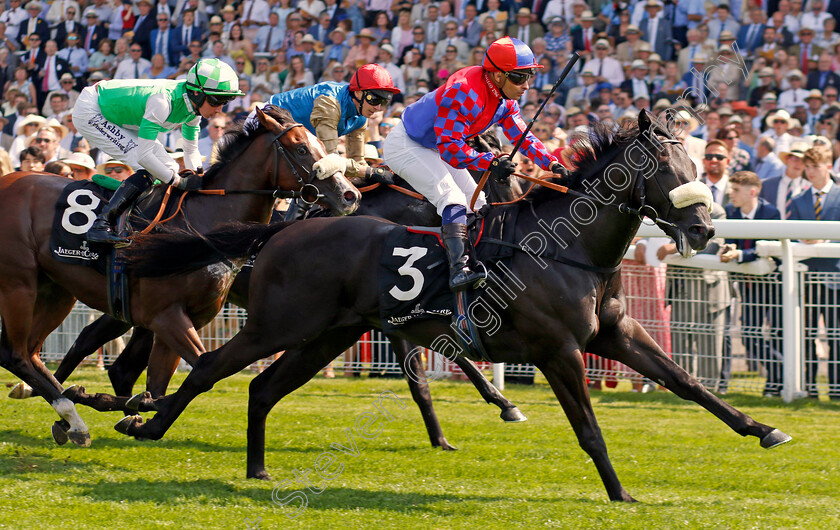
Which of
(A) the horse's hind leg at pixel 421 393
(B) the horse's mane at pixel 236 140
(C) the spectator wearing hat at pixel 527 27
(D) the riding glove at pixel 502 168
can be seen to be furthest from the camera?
(C) the spectator wearing hat at pixel 527 27

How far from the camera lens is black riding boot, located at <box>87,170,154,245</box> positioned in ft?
18.7

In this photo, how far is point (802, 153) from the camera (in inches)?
334

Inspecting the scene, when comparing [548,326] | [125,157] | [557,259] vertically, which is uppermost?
[125,157]

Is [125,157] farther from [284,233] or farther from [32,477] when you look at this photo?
[32,477]

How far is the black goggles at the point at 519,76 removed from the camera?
16.5ft

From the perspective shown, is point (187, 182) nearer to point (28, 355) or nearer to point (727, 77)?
point (28, 355)

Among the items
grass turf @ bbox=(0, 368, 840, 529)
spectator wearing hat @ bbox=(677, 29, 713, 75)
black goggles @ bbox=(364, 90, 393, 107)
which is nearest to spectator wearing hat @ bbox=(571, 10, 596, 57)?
spectator wearing hat @ bbox=(677, 29, 713, 75)

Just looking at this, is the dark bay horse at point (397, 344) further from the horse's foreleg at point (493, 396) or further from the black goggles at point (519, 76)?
the black goggles at point (519, 76)

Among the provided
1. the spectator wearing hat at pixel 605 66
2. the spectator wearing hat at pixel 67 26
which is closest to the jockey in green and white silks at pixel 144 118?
the spectator wearing hat at pixel 605 66

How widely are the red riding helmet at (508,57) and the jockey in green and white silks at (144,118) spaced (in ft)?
5.08

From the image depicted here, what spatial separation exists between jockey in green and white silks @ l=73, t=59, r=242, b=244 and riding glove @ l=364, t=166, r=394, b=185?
95cm

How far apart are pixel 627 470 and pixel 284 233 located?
2.16 metres

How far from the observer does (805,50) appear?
35.8 feet

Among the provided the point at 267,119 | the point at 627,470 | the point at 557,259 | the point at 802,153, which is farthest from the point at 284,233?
the point at 802,153
